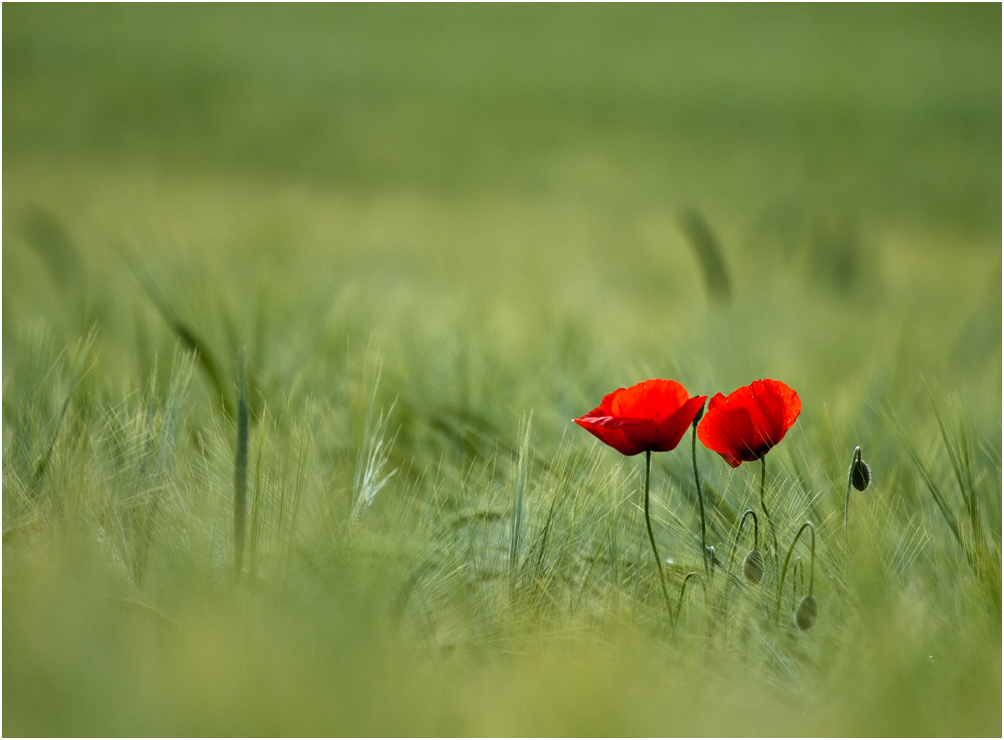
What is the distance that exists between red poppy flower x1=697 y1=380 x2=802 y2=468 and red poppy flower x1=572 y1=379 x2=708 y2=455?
0.05 feet

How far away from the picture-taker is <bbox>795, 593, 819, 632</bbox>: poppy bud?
0.30 metres

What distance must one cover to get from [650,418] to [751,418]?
0.16 ft

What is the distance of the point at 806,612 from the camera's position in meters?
0.30

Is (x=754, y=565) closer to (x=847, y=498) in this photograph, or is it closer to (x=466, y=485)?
(x=847, y=498)

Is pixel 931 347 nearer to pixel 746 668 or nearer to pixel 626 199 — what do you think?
pixel 626 199

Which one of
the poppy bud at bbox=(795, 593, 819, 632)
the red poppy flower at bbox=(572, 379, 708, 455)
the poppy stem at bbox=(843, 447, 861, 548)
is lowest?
the poppy bud at bbox=(795, 593, 819, 632)

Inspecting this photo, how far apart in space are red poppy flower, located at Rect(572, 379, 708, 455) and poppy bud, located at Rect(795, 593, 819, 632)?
77mm

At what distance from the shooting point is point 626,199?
1.67 metres

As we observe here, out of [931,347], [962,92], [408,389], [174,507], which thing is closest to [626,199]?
[931,347]

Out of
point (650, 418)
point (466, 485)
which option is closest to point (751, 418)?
point (650, 418)

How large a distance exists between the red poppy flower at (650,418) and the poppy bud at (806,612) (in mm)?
77

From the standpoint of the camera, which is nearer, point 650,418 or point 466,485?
point 650,418

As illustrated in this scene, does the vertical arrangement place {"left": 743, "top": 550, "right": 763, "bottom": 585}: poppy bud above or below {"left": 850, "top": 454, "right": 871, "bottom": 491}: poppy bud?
below

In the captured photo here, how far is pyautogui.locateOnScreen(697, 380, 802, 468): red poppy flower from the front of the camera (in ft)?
1.11
